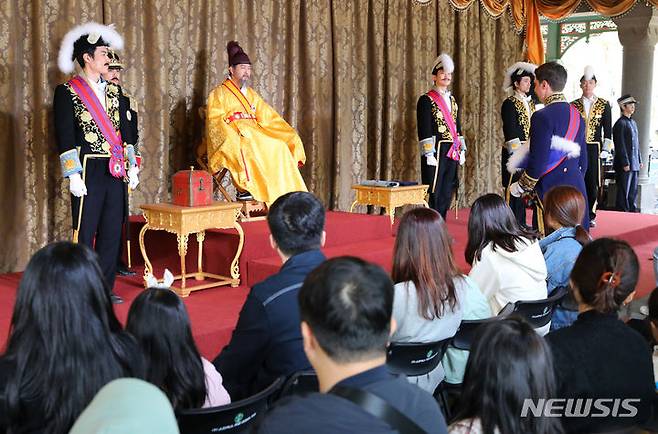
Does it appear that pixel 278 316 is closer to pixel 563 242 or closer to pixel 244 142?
pixel 563 242

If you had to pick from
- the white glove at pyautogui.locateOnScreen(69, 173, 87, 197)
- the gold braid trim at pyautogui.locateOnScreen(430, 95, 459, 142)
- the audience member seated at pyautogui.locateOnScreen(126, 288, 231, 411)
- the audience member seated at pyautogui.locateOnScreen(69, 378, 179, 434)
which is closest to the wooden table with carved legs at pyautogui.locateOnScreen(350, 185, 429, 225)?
→ the gold braid trim at pyautogui.locateOnScreen(430, 95, 459, 142)

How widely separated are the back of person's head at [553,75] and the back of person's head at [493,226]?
5.74 feet

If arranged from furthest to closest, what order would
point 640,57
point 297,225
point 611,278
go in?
point 640,57 < point 297,225 < point 611,278

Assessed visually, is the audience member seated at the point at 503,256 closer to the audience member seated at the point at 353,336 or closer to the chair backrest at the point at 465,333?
the chair backrest at the point at 465,333

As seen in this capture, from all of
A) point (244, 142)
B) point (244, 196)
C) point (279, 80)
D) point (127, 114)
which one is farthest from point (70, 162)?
point (279, 80)

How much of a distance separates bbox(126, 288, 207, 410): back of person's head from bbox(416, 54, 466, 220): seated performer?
15.9 ft

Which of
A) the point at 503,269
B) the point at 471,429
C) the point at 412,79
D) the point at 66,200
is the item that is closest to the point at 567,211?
the point at 503,269

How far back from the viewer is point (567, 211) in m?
3.46

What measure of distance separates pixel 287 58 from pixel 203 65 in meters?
0.97

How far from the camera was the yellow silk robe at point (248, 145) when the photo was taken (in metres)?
5.58

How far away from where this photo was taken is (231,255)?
4.98 meters

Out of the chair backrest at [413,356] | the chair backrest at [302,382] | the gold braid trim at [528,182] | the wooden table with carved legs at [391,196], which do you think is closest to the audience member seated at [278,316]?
the chair backrest at [302,382]

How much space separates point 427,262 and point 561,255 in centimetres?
111

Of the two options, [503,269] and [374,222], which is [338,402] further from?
[374,222]
